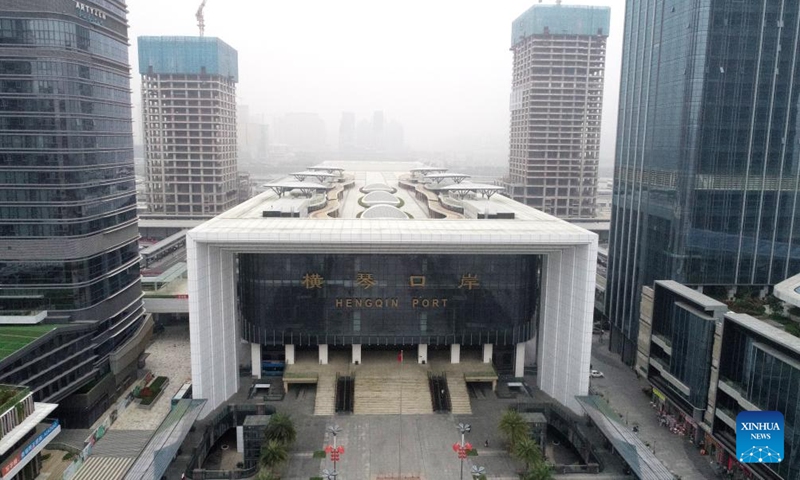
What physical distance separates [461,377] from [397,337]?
6565mm

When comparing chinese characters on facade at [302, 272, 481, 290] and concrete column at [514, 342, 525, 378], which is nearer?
chinese characters on facade at [302, 272, 481, 290]

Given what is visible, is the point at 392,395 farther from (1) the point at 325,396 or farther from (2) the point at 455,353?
(2) the point at 455,353

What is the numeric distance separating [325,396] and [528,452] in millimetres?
17573

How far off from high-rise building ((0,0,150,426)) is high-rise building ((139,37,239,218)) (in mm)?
53191

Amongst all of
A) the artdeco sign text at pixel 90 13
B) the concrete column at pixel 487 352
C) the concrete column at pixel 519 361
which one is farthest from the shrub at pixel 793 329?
the artdeco sign text at pixel 90 13

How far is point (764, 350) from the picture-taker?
109ft

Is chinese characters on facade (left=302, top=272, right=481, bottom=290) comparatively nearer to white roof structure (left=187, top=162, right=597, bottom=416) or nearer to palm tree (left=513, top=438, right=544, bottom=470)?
white roof structure (left=187, top=162, right=597, bottom=416)

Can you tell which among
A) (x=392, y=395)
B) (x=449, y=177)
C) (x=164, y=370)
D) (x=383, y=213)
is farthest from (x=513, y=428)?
(x=449, y=177)

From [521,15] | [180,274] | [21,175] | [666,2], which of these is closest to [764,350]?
[666,2]

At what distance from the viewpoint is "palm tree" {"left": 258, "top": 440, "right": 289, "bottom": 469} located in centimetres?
3606

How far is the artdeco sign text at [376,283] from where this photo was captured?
4762 cm

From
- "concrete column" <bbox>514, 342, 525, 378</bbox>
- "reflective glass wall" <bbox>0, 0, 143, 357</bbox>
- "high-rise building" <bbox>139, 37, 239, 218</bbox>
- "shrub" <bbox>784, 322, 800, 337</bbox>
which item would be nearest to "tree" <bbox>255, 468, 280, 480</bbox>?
"reflective glass wall" <bbox>0, 0, 143, 357</bbox>

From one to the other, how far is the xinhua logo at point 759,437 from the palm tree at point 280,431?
2862 centimetres

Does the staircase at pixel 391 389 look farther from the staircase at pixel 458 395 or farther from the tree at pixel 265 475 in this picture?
the tree at pixel 265 475
